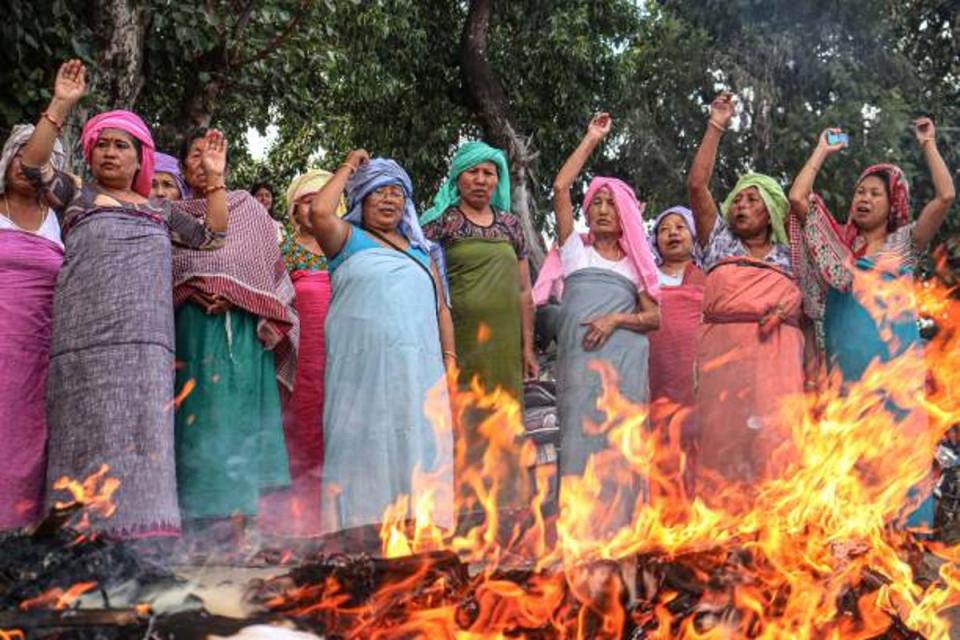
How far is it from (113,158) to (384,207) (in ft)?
4.30

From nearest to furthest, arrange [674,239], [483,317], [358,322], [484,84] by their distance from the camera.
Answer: [358,322] → [483,317] → [674,239] → [484,84]

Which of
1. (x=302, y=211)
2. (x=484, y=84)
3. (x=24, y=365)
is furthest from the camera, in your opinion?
(x=484, y=84)

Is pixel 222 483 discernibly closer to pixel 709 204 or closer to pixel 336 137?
pixel 709 204

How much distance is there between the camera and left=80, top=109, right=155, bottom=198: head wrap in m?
5.16

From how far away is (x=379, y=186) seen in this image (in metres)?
5.67

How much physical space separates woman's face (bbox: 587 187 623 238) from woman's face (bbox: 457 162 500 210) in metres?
0.64

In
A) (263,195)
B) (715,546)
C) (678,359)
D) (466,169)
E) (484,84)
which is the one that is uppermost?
(484,84)

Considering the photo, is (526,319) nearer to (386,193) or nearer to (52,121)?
(386,193)

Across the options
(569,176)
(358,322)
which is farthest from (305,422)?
(569,176)

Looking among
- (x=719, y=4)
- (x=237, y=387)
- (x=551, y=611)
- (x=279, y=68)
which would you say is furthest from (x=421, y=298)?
(x=719, y=4)

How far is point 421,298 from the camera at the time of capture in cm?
555

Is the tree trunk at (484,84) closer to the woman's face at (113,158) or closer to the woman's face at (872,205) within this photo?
the woman's face at (872,205)

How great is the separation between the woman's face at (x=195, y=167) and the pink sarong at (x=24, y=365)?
40.7 inches

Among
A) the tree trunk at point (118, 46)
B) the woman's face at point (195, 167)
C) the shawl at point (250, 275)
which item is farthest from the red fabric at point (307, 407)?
the tree trunk at point (118, 46)
